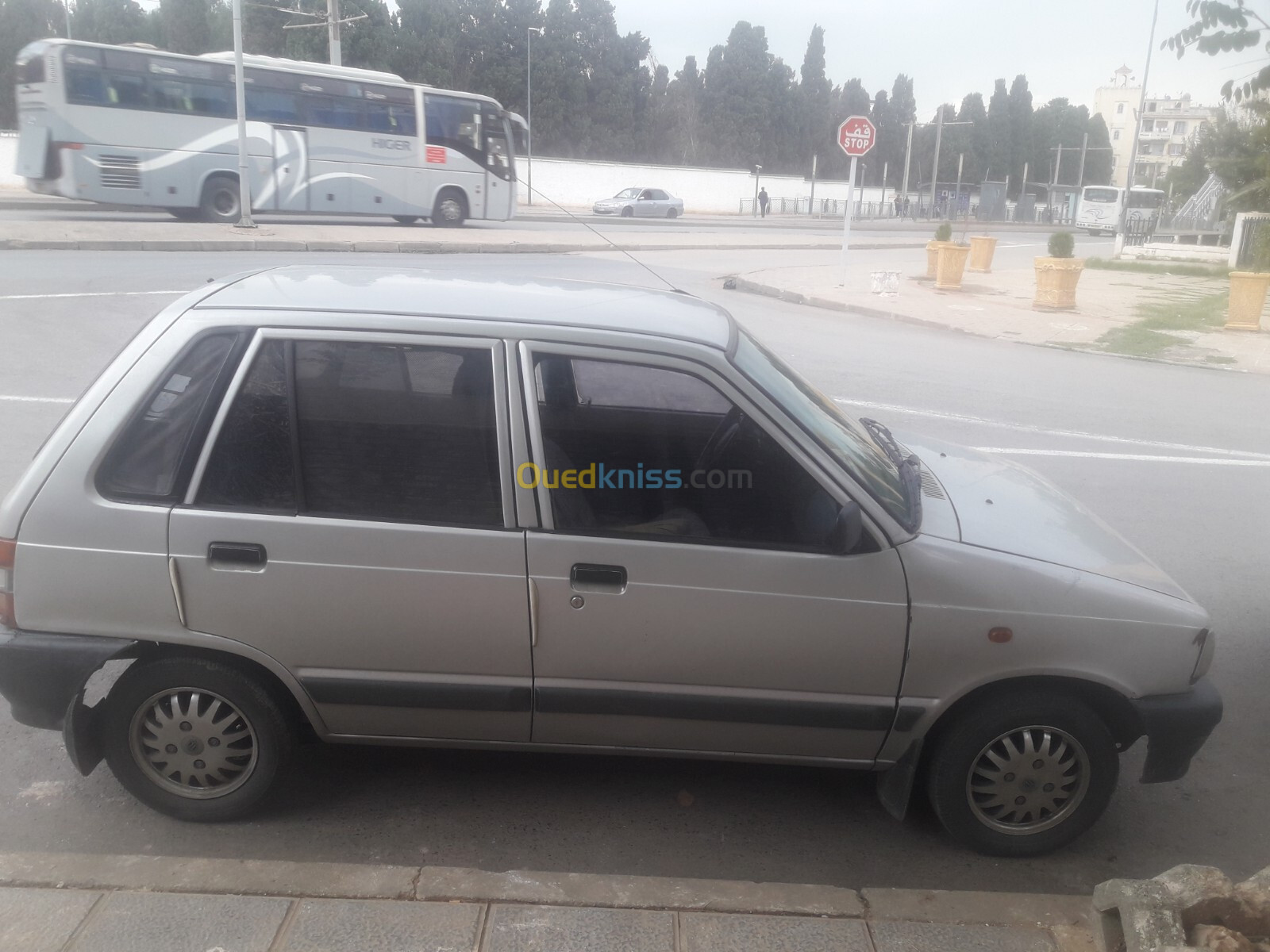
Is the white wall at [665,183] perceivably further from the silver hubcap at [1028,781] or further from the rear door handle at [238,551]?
the silver hubcap at [1028,781]

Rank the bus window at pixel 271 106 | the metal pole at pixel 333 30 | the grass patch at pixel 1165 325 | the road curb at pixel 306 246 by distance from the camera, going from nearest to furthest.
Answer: the grass patch at pixel 1165 325 < the road curb at pixel 306 246 < the bus window at pixel 271 106 < the metal pole at pixel 333 30

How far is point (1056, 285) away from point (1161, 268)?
1490 centimetres

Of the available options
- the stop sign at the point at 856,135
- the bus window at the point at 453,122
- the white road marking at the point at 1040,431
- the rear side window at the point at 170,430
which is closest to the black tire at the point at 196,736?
the rear side window at the point at 170,430

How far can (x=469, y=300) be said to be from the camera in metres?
3.31

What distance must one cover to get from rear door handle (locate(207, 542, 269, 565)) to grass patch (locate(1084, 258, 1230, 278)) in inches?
1189

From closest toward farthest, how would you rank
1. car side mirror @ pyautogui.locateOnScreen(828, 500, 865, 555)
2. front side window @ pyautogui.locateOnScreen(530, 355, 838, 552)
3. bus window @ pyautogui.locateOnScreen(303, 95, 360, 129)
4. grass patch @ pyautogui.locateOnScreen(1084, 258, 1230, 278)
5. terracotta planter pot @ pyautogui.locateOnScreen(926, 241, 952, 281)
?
car side mirror @ pyautogui.locateOnScreen(828, 500, 865, 555) → front side window @ pyautogui.locateOnScreen(530, 355, 838, 552) → terracotta planter pot @ pyautogui.locateOnScreen(926, 241, 952, 281) → bus window @ pyautogui.locateOnScreen(303, 95, 360, 129) → grass patch @ pyautogui.locateOnScreen(1084, 258, 1230, 278)

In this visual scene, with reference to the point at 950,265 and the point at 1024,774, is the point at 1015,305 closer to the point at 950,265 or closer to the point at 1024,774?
the point at 950,265

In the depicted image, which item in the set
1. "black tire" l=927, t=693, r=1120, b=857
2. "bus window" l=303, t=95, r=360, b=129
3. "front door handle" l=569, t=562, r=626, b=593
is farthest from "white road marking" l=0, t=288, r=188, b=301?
"black tire" l=927, t=693, r=1120, b=857

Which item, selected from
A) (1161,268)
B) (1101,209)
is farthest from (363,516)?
(1101,209)

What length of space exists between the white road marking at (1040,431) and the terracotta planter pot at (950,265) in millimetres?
12461

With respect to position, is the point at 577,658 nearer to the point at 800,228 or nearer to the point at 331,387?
the point at 331,387

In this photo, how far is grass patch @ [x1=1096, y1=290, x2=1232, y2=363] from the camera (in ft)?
48.5

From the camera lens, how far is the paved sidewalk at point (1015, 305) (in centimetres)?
1507

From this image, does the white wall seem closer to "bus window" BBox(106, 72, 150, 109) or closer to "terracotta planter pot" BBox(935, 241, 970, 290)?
"bus window" BBox(106, 72, 150, 109)
